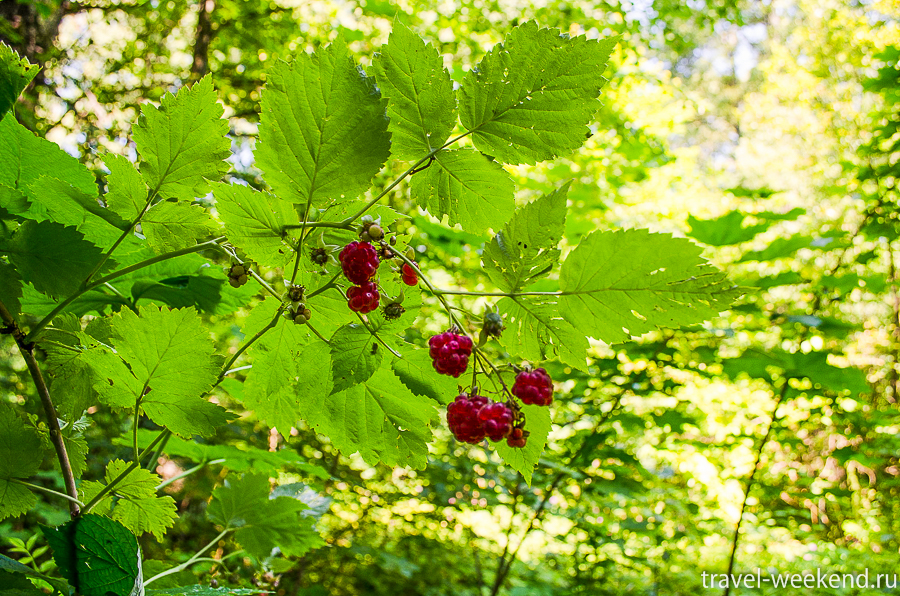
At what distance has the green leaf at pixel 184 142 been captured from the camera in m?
0.61

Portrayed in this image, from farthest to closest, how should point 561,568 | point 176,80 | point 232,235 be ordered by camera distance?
point 176,80, point 561,568, point 232,235

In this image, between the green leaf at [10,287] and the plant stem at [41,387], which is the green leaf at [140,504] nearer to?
the plant stem at [41,387]

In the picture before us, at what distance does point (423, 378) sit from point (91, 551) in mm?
409

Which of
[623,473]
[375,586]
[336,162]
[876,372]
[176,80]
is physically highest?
[876,372]

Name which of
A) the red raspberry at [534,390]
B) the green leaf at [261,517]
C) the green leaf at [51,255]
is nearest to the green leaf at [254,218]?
the green leaf at [51,255]

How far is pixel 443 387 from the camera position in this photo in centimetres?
66

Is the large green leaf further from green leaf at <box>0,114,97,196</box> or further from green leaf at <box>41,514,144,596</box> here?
green leaf at <box>0,114,97,196</box>

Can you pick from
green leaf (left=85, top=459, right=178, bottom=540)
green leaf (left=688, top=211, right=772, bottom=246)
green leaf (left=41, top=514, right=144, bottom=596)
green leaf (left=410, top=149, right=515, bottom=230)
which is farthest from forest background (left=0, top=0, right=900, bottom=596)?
green leaf (left=41, top=514, right=144, bottom=596)

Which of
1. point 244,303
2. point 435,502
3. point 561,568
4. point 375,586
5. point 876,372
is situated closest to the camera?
point 244,303

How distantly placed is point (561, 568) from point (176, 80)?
5.23 m

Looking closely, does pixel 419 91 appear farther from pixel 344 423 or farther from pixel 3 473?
pixel 3 473

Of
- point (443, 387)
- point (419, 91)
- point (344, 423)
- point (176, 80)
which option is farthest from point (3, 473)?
point (176, 80)

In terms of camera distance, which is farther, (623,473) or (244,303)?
(623,473)

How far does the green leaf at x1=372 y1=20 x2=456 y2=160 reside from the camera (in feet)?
1.92
